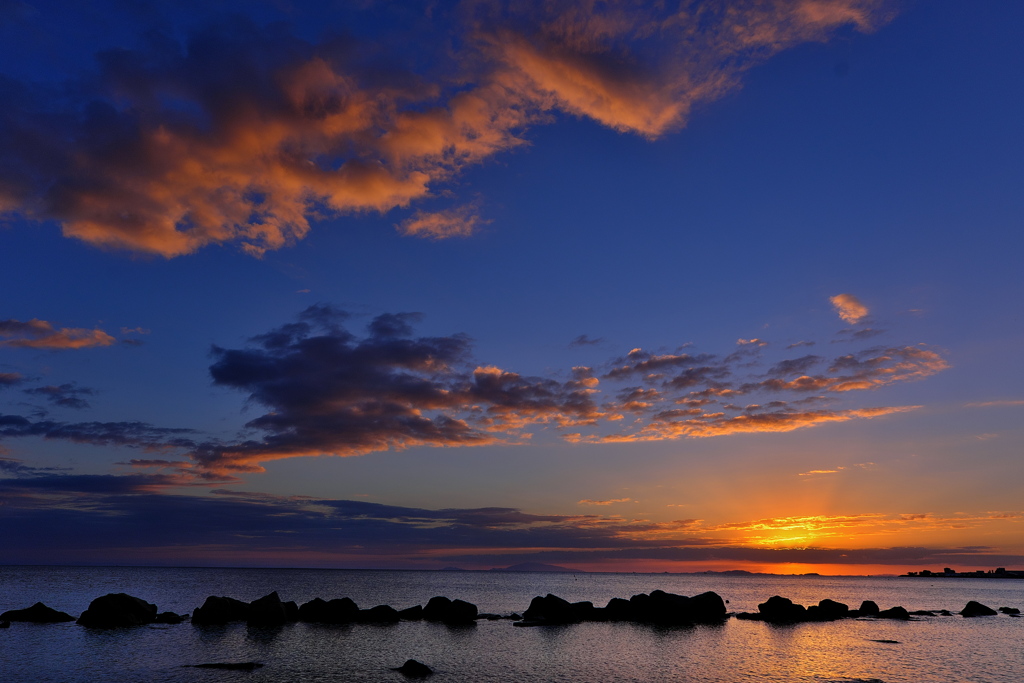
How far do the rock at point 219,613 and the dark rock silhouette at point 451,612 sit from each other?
20.9 metres

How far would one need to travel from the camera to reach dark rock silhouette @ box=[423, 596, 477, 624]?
73.8 metres

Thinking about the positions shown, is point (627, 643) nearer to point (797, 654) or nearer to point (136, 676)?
point (797, 654)

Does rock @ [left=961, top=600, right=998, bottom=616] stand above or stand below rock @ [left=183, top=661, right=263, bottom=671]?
below

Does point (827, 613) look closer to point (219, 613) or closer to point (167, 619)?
point (219, 613)

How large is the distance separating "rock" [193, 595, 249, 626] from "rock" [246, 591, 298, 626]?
2567mm

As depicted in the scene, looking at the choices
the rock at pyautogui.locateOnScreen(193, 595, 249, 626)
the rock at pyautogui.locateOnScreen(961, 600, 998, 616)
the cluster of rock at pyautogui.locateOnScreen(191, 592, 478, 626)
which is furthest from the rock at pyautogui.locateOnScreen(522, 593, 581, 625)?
the rock at pyautogui.locateOnScreen(961, 600, 998, 616)

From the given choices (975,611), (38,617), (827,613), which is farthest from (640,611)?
(38,617)

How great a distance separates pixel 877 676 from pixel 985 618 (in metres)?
73.6

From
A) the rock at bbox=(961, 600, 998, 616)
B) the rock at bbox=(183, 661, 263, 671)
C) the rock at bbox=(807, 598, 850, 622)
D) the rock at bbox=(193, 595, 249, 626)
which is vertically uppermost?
the rock at bbox=(183, 661, 263, 671)

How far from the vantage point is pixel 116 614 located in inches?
2539

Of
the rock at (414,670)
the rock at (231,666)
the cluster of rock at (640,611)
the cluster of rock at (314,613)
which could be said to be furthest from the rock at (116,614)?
the cluster of rock at (640,611)

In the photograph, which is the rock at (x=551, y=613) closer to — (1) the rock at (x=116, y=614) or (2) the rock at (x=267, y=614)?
(2) the rock at (x=267, y=614)

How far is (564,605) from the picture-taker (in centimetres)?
7900

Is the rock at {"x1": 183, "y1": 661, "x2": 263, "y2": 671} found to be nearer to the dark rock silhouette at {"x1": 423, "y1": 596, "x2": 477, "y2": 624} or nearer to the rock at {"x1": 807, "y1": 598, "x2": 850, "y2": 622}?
the dark rock silhouette at {"x1": 423, "y1": 596, "x2": 477, "y2": 624}
